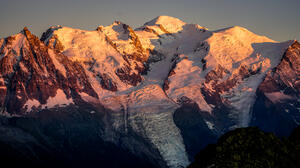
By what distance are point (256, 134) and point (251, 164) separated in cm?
904

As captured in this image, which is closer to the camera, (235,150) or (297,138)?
(235,150)

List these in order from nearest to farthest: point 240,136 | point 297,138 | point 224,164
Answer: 1. point 224,164
2. point 240,136
3. point 297,138

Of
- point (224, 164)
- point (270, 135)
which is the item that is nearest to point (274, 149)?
point (270, 135)

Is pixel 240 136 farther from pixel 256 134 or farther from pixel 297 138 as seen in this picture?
pixel 297 138

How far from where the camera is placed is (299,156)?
11719 centimetres

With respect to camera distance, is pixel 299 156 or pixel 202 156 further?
pixel 202 156

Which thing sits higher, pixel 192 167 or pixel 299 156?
pixel 192 167

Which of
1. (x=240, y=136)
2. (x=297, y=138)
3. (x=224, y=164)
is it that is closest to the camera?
(x=224, y=164)

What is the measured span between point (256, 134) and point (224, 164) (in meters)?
11.8

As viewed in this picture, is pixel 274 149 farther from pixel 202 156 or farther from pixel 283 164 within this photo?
pixel 202 156

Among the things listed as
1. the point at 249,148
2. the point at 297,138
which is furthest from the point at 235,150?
the point at 297,138

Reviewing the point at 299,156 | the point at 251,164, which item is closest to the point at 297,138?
the point at 299,156

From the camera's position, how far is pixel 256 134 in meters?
120

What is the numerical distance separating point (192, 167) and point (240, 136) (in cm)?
1261
